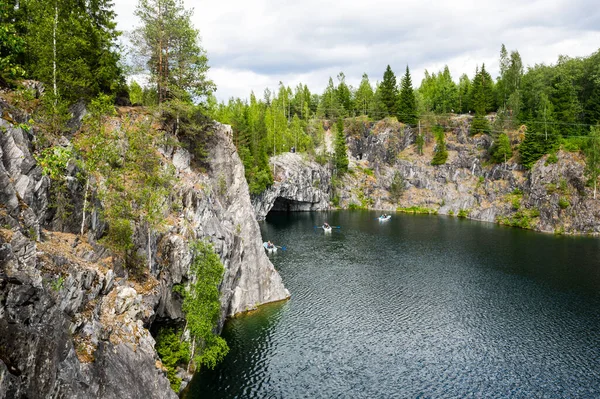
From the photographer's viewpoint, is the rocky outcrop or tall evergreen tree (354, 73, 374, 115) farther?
tall evergreen tree (354, 73, 374, 115)

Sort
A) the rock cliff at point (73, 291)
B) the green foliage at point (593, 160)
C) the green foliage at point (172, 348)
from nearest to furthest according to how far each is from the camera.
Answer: the rock cliff at point (73, 291)
the green foliage at point (172, 348)
the green foliage at point (593, 160)

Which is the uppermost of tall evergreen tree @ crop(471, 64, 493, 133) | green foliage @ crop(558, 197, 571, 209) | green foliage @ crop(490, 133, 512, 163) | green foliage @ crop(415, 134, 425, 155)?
tall evergreen tree @ crop(471, 64, 493, 133)

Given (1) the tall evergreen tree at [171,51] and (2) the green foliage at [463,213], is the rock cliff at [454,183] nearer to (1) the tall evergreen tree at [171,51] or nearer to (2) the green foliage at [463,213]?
(2) the green foliage at [463,213]

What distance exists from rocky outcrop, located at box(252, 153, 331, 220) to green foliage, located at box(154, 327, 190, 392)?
7028cm

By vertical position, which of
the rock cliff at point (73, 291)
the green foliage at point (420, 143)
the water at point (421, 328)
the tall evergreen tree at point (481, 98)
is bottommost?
the water at point (421, 328)

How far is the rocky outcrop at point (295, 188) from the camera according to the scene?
4099 inches

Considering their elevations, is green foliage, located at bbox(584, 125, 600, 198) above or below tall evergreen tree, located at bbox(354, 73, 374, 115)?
below

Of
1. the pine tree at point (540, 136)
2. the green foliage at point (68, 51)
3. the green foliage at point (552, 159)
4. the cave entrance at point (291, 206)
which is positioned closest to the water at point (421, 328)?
the green foliage at point (68, 51)

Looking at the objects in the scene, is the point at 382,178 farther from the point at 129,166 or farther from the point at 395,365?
the point at 129,166

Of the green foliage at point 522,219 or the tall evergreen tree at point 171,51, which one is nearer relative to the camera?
the tall evergreen tree at point 171,51

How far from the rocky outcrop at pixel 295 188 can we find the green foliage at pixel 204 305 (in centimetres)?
6647

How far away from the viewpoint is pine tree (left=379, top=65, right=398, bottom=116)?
135 meters

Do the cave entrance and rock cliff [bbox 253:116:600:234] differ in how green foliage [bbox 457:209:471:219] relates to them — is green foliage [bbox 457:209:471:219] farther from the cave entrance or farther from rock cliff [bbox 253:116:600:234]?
the cave entrance

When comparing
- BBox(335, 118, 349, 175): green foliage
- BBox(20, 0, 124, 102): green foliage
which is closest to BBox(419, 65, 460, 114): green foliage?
BBox(335, 118, 349, 175): green foliage
